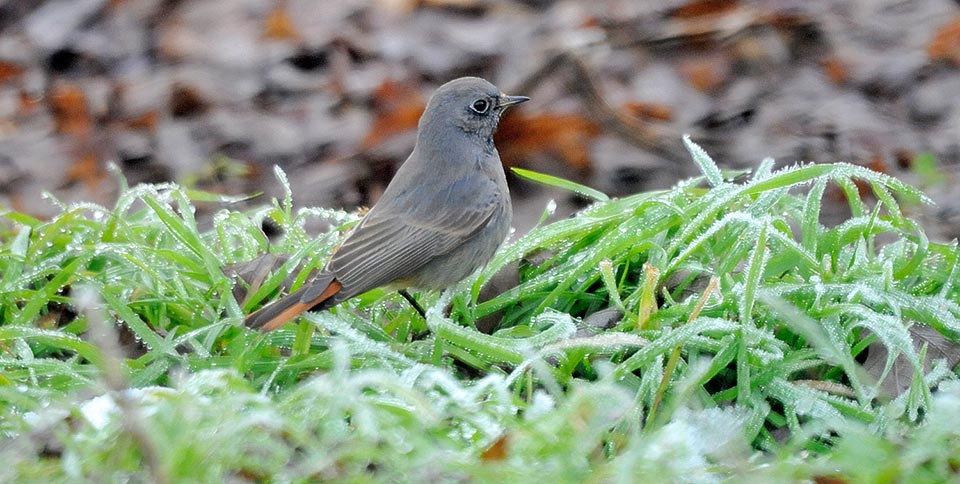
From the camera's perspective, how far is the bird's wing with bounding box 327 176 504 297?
12.3 ft

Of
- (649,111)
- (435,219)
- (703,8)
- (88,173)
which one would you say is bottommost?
(88,173)

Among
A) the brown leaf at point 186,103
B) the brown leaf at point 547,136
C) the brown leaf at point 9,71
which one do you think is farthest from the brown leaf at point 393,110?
the brown leaf at point 9,71

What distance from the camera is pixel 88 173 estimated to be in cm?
646

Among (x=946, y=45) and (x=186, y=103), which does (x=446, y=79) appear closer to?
(x=186, y=103)

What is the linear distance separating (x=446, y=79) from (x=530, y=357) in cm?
365

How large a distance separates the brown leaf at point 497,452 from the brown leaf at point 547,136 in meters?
3.69

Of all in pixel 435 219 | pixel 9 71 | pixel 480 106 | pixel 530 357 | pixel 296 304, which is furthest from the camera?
pixel 9 71

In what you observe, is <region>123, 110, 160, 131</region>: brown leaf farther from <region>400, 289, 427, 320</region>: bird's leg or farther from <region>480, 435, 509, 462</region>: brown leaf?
<region>480, 435, 509, 462</region>: brown leaf

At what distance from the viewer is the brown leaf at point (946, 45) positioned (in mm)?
6477

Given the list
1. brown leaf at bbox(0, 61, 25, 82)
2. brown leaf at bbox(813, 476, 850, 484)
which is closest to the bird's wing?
brown leaf at bbox(813, 476, 850, 484)

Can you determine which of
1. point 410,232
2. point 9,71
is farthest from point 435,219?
point 9,71

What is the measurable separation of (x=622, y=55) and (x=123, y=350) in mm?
3720

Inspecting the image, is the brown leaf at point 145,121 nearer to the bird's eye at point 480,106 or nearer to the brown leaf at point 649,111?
the brown leaf at point 649,111

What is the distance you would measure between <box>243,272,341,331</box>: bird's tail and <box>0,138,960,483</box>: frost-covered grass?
69mm
